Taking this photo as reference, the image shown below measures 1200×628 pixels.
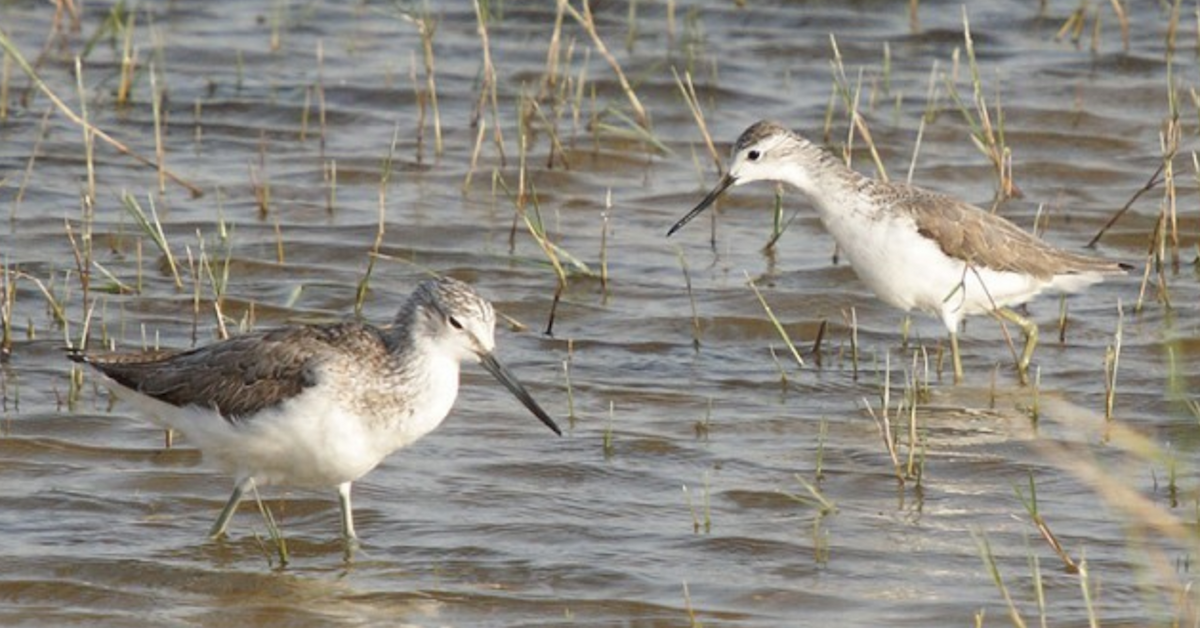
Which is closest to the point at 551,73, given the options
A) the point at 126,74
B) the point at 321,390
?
the point at 126,74

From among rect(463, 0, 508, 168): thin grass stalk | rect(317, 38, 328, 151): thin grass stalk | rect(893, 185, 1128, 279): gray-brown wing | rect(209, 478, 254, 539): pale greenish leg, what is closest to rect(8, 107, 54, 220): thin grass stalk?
rect(317, 38, 328, 151): thin grass stalk

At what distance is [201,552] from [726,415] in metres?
2.55

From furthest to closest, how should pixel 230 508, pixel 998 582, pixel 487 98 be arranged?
pixel 487 98
pixel 230 508
pixel 998 582

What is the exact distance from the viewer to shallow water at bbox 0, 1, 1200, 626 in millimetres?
7641

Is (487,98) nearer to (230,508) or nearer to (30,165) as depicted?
(30,165)

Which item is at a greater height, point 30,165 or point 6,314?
point 30,165

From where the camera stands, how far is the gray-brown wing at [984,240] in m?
10.1

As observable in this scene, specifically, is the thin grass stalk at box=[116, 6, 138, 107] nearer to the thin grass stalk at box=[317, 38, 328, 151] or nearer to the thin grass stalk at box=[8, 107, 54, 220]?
the thin grass stalk at box=[8, 107, 54, 220]

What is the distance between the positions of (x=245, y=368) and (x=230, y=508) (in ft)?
1.68

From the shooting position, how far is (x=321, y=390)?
7.44 m

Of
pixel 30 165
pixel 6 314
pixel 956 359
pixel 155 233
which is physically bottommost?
pixel 956 359

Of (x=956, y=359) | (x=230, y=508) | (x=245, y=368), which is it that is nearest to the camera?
(x=245, y=368)

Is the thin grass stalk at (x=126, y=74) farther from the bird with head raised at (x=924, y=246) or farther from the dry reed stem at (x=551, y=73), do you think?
the bird with head raised at (x=924, y=246)

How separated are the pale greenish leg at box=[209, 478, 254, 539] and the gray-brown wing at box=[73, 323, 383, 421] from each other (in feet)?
0.96
